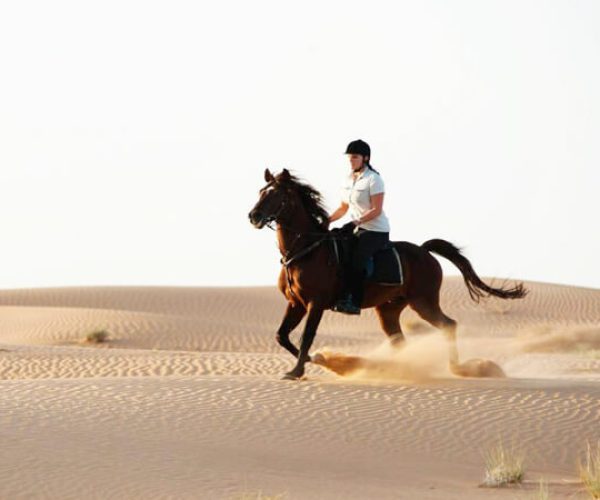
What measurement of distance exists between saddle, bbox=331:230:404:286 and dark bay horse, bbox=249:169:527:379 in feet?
0.32

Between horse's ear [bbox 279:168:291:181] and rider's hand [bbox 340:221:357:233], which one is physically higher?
horse's ear [bbox 279:168:291:181]

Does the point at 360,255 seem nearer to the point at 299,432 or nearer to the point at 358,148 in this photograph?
the point at 358,148

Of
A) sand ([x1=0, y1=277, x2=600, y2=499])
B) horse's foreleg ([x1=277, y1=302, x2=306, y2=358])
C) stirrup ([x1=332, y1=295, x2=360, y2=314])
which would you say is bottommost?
sand ([x1=0, y1=277, x2=600, y2=499])

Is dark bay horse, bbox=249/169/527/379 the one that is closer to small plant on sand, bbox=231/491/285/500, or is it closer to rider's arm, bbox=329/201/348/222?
rider's arm, bbox=329/201/348/222

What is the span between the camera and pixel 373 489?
9617mm

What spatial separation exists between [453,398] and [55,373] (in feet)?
37.5

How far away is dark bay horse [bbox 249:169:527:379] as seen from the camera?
1395 cm

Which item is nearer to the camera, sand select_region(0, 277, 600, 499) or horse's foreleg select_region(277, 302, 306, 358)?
sand select_region(0, 277, 600, 499)

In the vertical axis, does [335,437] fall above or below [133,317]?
above

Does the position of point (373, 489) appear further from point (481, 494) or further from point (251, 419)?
point (251, 419)

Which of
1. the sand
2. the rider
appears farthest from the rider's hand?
the sand

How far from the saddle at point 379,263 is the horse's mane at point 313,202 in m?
0.32

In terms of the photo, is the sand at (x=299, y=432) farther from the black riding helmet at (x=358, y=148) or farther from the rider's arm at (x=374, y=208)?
the black riding helmet at (x=358, y=148)

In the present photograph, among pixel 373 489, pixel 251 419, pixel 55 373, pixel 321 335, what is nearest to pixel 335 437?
pixel 251 419
